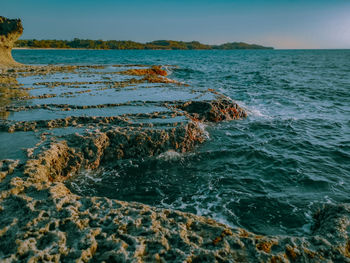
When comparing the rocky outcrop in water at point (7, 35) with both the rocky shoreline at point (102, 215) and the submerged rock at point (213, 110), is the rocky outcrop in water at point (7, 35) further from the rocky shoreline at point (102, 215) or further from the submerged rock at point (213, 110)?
the submerged rock at point (213, 110)

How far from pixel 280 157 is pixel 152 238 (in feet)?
22.6

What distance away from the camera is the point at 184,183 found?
6.51 meters

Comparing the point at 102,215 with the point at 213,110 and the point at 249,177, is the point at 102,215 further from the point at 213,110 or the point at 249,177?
the point at 213,110

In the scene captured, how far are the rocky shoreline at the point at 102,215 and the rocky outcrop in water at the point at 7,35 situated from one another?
23953 mm

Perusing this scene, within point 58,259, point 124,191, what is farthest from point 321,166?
point 58,259

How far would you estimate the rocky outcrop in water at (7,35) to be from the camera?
26439 millimetres

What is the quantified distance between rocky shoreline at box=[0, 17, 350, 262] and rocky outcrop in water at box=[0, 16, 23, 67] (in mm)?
23953

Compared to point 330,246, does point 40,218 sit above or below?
above

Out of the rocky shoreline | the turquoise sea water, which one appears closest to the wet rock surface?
the rocky shoreline

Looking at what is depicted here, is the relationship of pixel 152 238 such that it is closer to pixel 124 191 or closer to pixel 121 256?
pixel 121 256

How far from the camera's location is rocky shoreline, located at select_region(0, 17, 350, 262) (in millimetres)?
3086

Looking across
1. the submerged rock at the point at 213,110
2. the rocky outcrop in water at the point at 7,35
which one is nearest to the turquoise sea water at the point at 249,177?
the submerged rock at the point at 213,110

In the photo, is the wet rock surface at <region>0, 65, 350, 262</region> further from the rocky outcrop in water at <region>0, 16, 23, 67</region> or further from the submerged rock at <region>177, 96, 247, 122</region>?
the rocky outcrop in water at <region>0, 16, 23, 67</region>

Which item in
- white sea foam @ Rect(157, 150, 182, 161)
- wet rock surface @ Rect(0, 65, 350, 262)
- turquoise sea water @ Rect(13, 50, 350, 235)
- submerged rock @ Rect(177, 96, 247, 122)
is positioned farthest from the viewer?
submerged rock @ Rect(177, 96, 247, 122)
